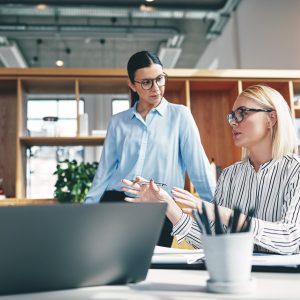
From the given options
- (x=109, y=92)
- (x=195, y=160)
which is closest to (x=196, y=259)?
(x=195, y=160)

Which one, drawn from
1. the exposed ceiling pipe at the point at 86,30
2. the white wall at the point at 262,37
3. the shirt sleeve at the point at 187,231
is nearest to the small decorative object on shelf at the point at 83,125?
the white wall at the point at 262,37

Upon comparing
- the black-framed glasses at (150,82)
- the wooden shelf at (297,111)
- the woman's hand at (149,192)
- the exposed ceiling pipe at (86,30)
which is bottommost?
the woman's hand at (149,192)

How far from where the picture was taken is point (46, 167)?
921cm

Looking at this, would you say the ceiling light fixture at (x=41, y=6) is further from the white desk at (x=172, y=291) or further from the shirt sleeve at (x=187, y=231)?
the white desk at (x=172, y=291)

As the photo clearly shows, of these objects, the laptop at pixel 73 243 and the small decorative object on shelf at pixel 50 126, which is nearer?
the laptop at pixel 73 243

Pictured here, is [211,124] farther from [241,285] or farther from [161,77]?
[241,285]

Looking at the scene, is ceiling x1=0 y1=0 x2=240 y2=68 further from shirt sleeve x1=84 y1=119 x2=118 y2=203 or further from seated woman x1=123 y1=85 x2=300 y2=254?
seated woman x1=123 y1=85 x2=300 y2=254

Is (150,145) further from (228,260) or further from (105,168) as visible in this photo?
(228,260)

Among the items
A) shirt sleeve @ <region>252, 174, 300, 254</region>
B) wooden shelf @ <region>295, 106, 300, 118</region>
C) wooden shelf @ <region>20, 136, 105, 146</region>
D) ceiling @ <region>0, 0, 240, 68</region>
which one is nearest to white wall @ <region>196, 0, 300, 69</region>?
ceiling @ <region>0, 0, 240, 68</region>

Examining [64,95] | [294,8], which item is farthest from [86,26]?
[294,8]

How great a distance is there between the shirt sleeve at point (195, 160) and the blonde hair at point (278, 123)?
2.14 feet

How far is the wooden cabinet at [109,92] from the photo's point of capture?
389cm

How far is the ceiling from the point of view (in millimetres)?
6141

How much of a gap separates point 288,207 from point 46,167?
27.3 ft
